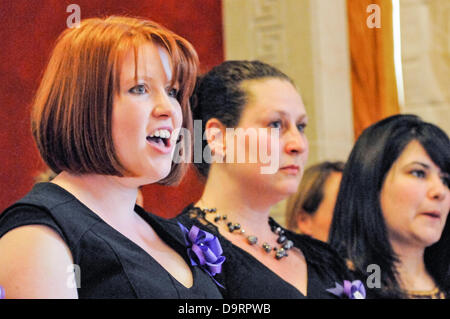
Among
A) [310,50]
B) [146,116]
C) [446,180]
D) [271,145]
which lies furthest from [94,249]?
[310,50]

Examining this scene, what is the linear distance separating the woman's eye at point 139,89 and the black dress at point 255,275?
0.40 metres

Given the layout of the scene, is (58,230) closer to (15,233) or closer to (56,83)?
(15,233)

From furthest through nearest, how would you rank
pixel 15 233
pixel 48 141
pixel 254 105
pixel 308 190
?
pixel 308 190 → pixel 254 105 → pixel 48 141 → pixel 15 233

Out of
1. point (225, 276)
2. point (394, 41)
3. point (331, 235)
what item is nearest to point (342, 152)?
point (394, 41)

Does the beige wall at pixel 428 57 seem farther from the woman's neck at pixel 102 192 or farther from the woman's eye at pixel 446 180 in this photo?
the woman's neck at pixel 102 192

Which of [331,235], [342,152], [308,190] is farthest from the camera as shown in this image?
[342,152]

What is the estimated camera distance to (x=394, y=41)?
2.61 metres

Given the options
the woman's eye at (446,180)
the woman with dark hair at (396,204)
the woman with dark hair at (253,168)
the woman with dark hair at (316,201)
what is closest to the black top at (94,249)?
the woman with dark hair at (253,168)

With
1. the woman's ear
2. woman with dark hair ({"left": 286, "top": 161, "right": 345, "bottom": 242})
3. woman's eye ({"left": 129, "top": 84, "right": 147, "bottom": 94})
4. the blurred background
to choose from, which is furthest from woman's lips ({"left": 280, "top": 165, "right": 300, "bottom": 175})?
woman with dark hair ({"left": 286, "top": 161, "right": 345, "bottom": 242})

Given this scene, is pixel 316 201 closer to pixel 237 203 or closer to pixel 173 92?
pixel 237 203

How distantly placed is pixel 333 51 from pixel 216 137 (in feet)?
3.48

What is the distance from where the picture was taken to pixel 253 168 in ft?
5.04

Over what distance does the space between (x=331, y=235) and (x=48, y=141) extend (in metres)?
0.99

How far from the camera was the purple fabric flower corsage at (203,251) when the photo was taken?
1.26m
